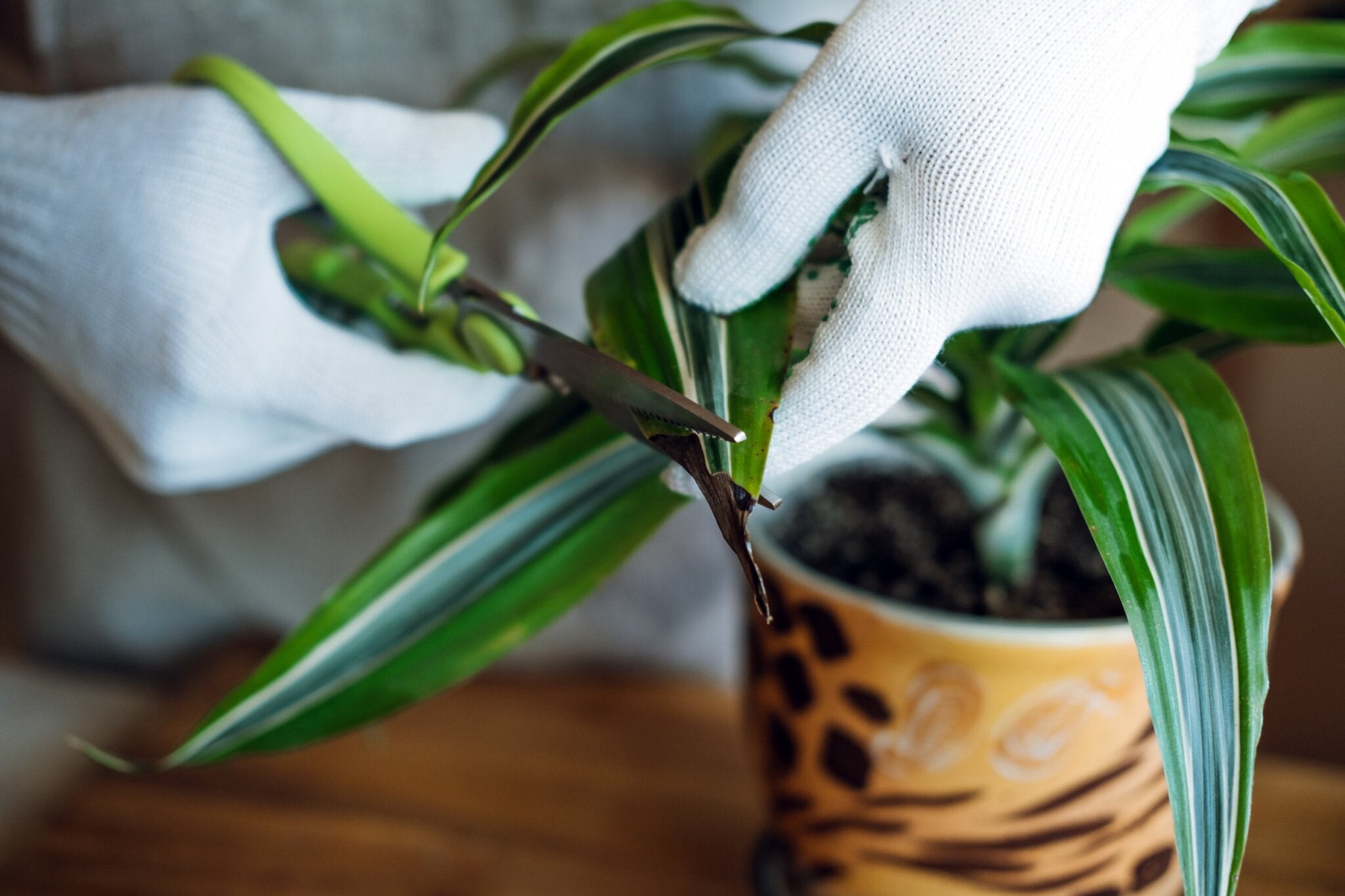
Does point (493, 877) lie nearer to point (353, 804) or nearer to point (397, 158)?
point (353, 804)

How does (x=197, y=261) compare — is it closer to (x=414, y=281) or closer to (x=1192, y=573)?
(x=414, y=281)

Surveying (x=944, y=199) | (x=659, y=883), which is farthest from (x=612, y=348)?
(x=659, y=883)

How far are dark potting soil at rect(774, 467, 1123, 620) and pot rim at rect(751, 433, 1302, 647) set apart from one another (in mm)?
18

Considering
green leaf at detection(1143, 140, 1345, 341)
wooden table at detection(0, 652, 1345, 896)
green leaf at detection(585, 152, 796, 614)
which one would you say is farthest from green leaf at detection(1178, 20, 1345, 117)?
wooden table at detection(0, 652, 1345, 896)

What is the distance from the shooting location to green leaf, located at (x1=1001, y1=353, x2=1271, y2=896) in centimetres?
26

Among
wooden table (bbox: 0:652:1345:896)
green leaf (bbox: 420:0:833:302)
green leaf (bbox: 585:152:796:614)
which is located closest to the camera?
green leaf (bbox: 585:152:796:614)

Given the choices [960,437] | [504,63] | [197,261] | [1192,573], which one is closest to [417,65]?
[504,63]

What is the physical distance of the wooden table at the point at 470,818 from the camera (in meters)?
0.57

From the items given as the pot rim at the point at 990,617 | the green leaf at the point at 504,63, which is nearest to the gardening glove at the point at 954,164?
the pot rim at the point at 990,617

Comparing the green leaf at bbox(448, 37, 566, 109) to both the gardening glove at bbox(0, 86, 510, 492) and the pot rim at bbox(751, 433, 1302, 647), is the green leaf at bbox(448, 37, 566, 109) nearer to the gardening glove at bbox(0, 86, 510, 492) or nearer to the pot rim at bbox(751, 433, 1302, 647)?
the gardening glove at bbox(0, 86, 510, 492)

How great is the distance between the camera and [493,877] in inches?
22.4

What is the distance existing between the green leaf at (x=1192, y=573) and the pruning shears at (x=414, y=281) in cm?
15

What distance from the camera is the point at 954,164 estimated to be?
261 millimetres

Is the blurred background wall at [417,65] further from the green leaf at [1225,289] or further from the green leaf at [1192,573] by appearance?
the green leaf at [1192,573]
